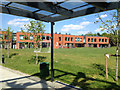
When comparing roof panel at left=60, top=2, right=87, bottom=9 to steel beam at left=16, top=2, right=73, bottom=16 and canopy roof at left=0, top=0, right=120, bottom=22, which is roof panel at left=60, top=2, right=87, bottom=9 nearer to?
canopy roof at left=0, top=0, right=120, bottom=22

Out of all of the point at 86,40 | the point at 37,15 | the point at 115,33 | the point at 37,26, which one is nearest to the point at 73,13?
the point at 37,15

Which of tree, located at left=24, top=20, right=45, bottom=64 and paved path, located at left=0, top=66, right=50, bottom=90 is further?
tree, located at left=24, top=20, right=45, bottom=64

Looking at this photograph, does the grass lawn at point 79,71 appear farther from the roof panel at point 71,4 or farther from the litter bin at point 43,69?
the roof panel at point 71,4

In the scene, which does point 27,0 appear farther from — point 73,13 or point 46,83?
point 46,83

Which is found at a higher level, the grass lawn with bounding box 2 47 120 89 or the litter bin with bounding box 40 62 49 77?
the litter bin with bounding box 40 62 49 77

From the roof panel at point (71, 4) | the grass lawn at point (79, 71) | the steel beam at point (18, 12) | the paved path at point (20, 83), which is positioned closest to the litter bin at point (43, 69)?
the grass lawn at point (79, 71)

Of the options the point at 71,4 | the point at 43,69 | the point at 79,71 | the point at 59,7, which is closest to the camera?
the point at 71,4

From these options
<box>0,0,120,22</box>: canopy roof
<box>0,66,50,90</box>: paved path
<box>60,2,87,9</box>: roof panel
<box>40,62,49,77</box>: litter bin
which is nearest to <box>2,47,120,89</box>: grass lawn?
<box>40,62,49,77</box>: litter bin

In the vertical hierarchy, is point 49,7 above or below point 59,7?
below

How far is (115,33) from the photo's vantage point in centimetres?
662

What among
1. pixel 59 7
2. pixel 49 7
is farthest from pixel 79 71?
pixel 49 7

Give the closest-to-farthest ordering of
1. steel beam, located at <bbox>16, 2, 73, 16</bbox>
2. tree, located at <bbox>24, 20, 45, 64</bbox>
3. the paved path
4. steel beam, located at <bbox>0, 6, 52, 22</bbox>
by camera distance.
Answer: steel beam, located at <bbox>16, 2, 73, 16</bbox> < steel beam, located at <bbox>0, 6, 52, 22</bbox> < the paved path < tree, located at <bbox>24, 20, 45, 64</bbox>

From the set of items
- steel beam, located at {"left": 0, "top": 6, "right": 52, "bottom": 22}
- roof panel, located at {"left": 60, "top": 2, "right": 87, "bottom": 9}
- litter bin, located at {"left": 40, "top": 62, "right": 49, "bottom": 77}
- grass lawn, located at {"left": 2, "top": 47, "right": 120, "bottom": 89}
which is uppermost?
roof panel, located at {"left": 60, "top": 2, "right": 87, "bottom": 9}

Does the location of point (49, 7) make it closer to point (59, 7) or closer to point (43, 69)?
point (59, 7)
